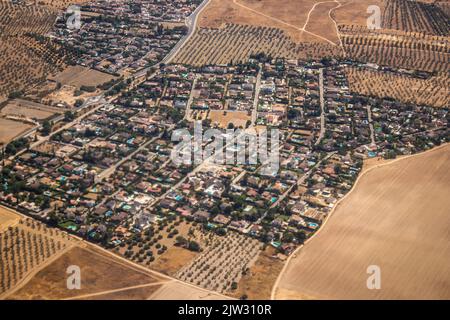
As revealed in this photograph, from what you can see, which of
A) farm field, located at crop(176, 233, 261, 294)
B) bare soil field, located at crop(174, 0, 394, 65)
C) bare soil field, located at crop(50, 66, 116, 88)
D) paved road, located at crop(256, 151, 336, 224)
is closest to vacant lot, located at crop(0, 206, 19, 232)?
farm field, located at crop(176, 233, 261, 294)

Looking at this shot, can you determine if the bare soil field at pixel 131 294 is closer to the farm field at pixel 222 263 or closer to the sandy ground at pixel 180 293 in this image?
the sandy ground at pixel 180 293

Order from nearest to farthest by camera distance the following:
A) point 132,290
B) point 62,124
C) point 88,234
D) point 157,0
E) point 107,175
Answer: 1. point 132,290
2. point 88,234
3. point 107,175
4. point 62,124
5. point 157,0

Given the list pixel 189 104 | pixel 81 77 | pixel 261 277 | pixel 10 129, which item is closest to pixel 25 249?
pixel 261 277

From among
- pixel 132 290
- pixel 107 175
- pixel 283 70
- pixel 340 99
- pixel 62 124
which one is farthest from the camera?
pixel 283 70

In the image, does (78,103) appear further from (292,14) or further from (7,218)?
(292,14)

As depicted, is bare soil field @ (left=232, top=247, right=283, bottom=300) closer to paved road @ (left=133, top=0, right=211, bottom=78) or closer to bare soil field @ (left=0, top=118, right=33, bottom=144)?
bare soil field @ (left=0, top=118, right=33, bottom=144)

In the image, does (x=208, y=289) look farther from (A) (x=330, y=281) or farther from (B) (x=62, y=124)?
(B) (x=62, y=124)

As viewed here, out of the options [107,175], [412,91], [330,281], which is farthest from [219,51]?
[330,281]

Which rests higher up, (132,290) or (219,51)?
(219,51)
